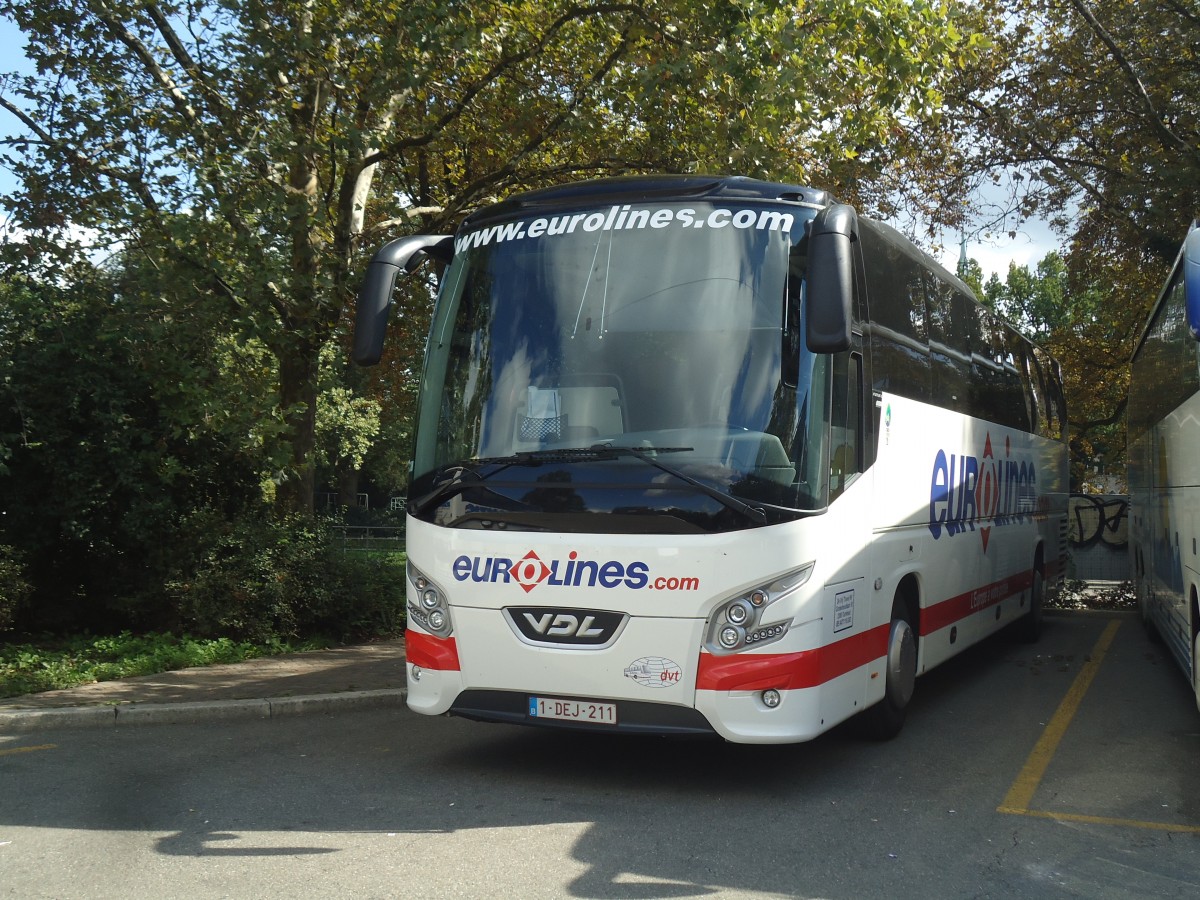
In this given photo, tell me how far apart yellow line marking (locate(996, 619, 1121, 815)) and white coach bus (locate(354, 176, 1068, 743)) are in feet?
3.35

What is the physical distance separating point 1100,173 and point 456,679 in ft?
51.3

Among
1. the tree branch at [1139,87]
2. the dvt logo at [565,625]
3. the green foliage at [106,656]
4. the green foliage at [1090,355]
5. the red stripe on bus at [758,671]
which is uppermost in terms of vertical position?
the tree branch at [1139,87]

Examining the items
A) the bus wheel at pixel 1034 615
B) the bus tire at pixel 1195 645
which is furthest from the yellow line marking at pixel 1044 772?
the bus wheel at pixel 1034 615

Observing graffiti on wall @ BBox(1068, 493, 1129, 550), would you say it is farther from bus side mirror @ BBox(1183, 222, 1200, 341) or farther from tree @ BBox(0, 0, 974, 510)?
bus side mirror @ BBox(1183, 222, 1200, 341)

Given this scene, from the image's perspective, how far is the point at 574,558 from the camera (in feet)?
21.5

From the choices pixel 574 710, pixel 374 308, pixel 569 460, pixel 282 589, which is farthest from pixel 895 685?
pixel 282 589

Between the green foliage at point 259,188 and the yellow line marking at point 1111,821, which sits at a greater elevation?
the green foliage at point 259,188

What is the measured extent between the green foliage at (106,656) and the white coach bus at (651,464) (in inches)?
189

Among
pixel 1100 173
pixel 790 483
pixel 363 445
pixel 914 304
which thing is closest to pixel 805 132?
pixel 1100 173

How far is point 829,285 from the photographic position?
629 centimetres

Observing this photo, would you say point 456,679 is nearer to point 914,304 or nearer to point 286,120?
point 914,304

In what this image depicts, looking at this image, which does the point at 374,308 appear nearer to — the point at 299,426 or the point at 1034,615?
the point at 299,426

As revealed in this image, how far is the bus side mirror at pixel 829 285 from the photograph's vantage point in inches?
243

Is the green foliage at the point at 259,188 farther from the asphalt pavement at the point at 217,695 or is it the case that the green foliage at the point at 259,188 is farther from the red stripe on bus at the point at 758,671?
the red stripe on bus at the point at 758,671
